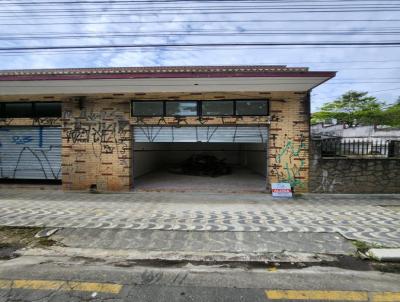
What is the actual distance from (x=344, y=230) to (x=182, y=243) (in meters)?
3.18

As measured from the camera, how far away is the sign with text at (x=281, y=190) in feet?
29.2

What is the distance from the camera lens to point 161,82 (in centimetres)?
801

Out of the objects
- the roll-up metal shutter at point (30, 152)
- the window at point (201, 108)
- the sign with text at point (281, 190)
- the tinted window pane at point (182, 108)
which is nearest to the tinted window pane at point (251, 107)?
the window at point (201, 108)

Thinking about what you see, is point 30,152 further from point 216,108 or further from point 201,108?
point 216,108

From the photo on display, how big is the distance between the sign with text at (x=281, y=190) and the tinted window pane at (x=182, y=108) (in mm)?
3492

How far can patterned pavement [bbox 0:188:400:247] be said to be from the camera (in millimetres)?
5812

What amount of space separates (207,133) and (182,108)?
1.17 m

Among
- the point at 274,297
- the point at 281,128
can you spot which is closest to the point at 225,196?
the point at 281,128

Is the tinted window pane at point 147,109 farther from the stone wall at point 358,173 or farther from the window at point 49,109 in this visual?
the stone wall at point 358,173

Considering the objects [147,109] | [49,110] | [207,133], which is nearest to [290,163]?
[207,133]

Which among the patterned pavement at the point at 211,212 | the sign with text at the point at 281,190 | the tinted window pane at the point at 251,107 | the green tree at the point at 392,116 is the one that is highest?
the green tree at the point at 392,116

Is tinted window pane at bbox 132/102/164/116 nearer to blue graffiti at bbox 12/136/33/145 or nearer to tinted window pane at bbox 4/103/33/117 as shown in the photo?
tinted window pane at bbox 4/103/33/117

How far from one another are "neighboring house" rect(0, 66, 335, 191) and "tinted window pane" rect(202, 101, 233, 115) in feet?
0.11

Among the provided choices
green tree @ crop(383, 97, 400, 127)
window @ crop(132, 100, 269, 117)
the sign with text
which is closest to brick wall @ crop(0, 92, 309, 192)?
window @ crop(132, 100, 269, 117)
